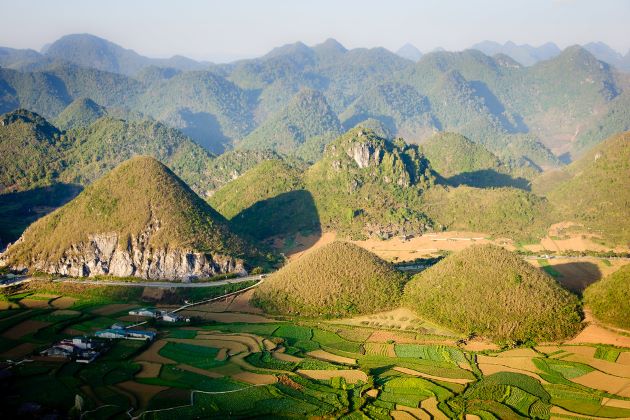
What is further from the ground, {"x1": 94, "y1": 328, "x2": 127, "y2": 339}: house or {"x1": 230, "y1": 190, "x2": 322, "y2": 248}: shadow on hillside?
{"x1": 230, "y1": 190, "x2": 322, "y2": 248}: shadow on hillside

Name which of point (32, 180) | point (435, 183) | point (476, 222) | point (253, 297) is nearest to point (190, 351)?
point (253, 297)

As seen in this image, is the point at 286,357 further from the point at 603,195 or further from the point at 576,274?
the point at 603,195

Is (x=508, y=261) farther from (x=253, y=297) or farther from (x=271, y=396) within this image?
(x=271, y=396)

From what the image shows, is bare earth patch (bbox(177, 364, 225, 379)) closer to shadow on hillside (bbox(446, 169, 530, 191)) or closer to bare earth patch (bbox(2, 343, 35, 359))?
bare earth patch (bbox(2, 343, 35, 359))

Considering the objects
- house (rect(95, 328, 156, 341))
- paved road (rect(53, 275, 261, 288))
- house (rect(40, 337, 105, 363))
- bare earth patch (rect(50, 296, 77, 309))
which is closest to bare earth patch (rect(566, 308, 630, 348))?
paved road (rect(53, 275, 261, 288))

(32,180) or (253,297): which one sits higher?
(32,180)

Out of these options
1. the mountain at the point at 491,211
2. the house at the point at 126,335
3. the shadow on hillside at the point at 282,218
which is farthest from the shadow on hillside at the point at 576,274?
the house at the point at 126,335

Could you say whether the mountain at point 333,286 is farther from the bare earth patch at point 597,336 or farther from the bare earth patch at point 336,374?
the bare earth patch at point 597,336
